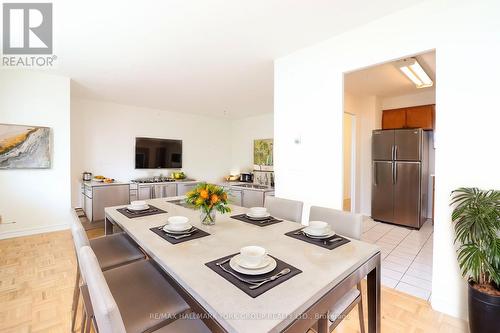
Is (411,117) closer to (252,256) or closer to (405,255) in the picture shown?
(405,255)

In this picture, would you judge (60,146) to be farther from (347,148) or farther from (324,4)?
(347,148)

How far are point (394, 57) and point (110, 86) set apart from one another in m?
4.03

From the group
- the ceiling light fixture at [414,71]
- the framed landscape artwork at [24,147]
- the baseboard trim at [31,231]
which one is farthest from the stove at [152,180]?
the ceiling light fixture at [414,71]

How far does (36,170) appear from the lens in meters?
3.51

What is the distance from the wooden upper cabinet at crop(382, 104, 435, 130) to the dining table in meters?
3.84

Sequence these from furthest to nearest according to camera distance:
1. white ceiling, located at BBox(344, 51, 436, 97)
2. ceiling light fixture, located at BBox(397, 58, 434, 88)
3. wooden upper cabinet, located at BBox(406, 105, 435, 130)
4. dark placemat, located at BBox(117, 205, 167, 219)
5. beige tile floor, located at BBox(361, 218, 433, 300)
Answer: wooden upper cabinet, located at BBox(406, 105, 435, 130), white ceiling, located at BBox(344, 51, 436, 97), ceiling light fixture, located at BBox(397, 58, 434, 88), beige tile floor, located at BBox(361, 218, 433, 300), dark placemat, located at BBox(117, 205, 167, 219)

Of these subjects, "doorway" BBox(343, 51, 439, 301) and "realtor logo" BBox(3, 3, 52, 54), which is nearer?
"realtor logo" BBox(3, 3, 52, 54)

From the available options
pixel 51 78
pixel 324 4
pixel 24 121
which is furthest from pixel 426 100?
pixel 24 121

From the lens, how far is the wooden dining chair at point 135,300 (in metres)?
0.72

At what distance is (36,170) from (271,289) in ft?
13.7

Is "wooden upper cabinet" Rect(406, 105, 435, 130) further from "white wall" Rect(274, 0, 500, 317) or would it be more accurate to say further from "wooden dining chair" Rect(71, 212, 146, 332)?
"wooden dining chair" Rect(71, 212, 146, 332)

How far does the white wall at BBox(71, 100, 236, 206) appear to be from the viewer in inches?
182

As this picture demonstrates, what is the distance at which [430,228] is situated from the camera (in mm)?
4055

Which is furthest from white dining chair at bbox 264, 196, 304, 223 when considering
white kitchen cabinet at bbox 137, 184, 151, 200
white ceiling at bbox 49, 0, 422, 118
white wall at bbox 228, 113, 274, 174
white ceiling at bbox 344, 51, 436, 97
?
white wall at bbox 228, 113, 274, 174
